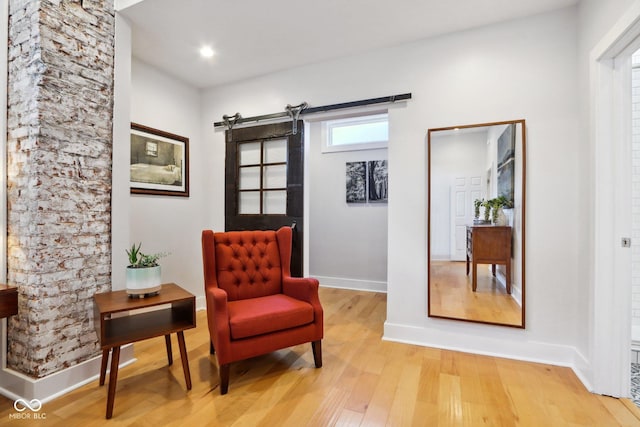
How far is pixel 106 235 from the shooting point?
6.95ft

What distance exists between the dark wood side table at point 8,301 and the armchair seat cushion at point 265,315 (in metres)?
1.21


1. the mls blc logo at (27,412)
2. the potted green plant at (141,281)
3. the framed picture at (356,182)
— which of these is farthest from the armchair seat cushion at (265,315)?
the framed picture at (356,182)

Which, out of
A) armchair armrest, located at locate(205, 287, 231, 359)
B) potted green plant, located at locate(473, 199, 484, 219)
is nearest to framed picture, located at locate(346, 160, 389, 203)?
potted green plant, located at locate(473, 199, 484, 219)

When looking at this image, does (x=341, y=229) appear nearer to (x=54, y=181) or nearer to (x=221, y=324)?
(x=221, y=324)

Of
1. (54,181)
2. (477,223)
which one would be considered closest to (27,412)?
(54,181)

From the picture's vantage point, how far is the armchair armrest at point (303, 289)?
219 cm

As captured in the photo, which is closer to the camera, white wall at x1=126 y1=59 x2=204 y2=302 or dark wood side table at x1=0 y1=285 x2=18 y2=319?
dark wood side table at x1=0 y1=285 x2=18 y2=319

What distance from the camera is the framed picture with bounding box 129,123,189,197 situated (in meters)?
2.82

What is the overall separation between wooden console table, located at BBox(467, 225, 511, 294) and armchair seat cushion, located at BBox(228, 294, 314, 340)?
1.39 metres

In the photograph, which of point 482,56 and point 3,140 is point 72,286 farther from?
point 482,56

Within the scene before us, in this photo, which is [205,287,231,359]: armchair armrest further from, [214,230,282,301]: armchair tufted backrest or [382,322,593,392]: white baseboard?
[382,322,593,392]: white baseboard

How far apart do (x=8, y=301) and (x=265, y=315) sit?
146 centimetres

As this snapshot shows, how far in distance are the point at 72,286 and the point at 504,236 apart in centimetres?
308

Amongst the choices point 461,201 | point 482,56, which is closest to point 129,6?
point 482,56
